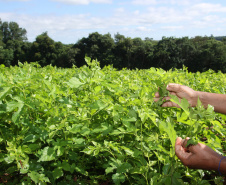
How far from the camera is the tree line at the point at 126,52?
51.6 meters

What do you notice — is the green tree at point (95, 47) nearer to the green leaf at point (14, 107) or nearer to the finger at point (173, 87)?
the finger at point (173, 87)

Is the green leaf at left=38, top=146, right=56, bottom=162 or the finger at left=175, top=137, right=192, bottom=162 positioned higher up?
the finger at left=175, top=137, right=192, bottom=162

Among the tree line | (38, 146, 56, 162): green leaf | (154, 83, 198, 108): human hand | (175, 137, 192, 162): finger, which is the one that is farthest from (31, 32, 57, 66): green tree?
(175, 137, 192, 162): finger

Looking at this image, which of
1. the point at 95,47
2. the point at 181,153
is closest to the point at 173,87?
the point at 181,153

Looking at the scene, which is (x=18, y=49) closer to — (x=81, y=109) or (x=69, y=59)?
(x=69, y=59)

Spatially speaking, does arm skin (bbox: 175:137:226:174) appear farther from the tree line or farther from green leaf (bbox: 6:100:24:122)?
the tree line

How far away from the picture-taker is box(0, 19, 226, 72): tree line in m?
51.6

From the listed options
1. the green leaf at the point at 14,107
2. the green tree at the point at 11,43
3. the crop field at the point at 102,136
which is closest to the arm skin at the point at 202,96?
the crop field at the point at 102,136

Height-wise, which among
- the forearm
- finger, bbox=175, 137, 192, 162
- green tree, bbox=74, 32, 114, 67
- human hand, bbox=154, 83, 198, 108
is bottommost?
finger, bbox=175, 137, 192, 162

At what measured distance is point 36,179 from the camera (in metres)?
1.70

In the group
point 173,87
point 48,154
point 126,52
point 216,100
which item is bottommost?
point 48,154

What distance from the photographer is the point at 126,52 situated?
58.7 metres

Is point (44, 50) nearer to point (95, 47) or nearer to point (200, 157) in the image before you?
point (95, 47)

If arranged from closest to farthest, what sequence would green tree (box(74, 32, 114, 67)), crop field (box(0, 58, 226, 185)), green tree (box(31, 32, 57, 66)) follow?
crop field (box(0, 58, 226, 185))
green tree (box(31, 32, 57, 66))
green tree (box(74, 32, 114, 67))
